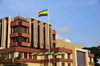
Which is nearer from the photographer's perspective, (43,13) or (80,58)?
(43,13)

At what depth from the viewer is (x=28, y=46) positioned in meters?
70.9

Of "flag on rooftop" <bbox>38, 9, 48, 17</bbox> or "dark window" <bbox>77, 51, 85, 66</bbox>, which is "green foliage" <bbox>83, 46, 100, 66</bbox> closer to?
"dark window" <bbox>77, 51, 85, 66</bbox>

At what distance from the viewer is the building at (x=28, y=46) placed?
6303cm

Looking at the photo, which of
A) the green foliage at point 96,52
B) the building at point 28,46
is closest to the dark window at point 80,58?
the building at point 28,46

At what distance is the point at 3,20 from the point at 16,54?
20.3 meters

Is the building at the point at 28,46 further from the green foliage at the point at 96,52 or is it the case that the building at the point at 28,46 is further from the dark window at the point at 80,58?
the green foliage at the point at 96,52

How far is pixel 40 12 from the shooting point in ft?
178

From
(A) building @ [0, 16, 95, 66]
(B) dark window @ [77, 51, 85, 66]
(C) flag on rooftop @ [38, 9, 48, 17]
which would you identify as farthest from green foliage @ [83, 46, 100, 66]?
(C) flag on rooftop @ [38, 9, 48, 17]

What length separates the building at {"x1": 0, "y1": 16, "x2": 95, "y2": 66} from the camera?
207ft

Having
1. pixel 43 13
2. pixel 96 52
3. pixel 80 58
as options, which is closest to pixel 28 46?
pixel 43 13

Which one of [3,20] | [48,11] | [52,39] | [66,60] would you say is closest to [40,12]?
[48,11]

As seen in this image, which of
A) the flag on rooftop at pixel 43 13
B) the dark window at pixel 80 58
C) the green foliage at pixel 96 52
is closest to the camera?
the flag on rooftop at pixel 43 13

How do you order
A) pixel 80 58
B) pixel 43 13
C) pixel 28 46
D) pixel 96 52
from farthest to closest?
pixel 96 52 → pixel 80 58 → pixel 28 46 → pixel 43 13

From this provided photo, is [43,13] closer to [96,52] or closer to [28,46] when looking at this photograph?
[28,46]
